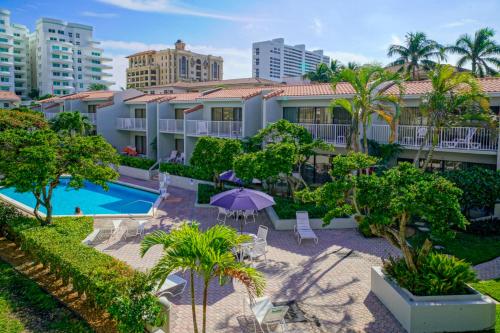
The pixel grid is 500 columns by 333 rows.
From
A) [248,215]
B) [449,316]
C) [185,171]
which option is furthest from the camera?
[185,171]

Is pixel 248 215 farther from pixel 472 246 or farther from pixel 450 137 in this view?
pixel 450 137

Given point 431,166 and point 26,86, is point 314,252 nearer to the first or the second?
point 431,166

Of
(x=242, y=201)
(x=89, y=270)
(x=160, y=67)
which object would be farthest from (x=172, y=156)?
(x=160, y=67)

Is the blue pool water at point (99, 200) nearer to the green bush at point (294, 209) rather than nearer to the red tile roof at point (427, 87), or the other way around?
the green bush at point (294, 209)

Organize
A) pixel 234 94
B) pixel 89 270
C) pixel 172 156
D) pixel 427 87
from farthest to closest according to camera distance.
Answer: pixel 172 156 → pixel 234 94 → pixel 427 87 → pixel 89 270

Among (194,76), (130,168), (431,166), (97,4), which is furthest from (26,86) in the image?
(431,166)

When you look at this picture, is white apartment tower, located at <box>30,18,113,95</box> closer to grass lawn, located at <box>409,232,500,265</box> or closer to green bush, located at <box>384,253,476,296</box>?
grass lawn, located at <box>409,232,500,265</box>

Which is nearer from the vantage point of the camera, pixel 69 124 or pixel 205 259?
pixel 205 259
